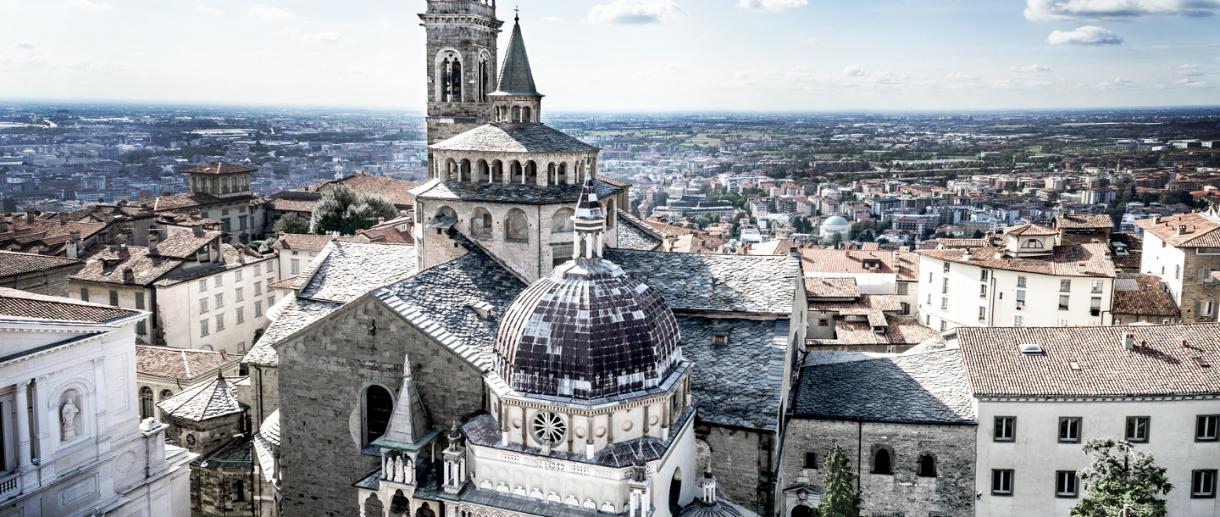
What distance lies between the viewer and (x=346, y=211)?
81.6 meters

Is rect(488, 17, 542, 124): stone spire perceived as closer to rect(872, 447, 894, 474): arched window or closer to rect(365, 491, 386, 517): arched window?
rect(365, 491, 386, 517): arched window

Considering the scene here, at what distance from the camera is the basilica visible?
20422 millimetres

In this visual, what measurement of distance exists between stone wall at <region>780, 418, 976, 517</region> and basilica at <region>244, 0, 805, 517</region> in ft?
6.67

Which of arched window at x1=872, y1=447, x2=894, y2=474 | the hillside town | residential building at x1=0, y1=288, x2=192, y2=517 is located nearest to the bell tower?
the hillside town

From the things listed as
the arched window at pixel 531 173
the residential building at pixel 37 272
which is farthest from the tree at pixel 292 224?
the arched window at pixel 531 173

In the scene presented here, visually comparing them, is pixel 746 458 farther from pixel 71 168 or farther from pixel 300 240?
pixel 71 168

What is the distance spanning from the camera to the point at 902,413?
27.1 metres

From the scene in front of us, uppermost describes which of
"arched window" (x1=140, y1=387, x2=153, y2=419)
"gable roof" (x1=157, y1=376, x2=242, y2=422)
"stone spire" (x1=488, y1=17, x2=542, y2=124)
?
"stone spire" (x1=488, y1=17, x2=542, y2=124)

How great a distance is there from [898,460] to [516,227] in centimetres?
1319

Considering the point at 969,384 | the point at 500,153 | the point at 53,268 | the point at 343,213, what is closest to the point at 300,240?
the point at 53,268

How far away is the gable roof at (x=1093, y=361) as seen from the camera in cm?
2742

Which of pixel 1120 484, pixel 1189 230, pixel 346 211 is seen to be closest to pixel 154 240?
pixel 346 211

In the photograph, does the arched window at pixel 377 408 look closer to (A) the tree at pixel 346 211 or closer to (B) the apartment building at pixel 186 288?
(B) the apartment building at pixel 186 288

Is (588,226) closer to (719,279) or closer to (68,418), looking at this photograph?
(719,279)
